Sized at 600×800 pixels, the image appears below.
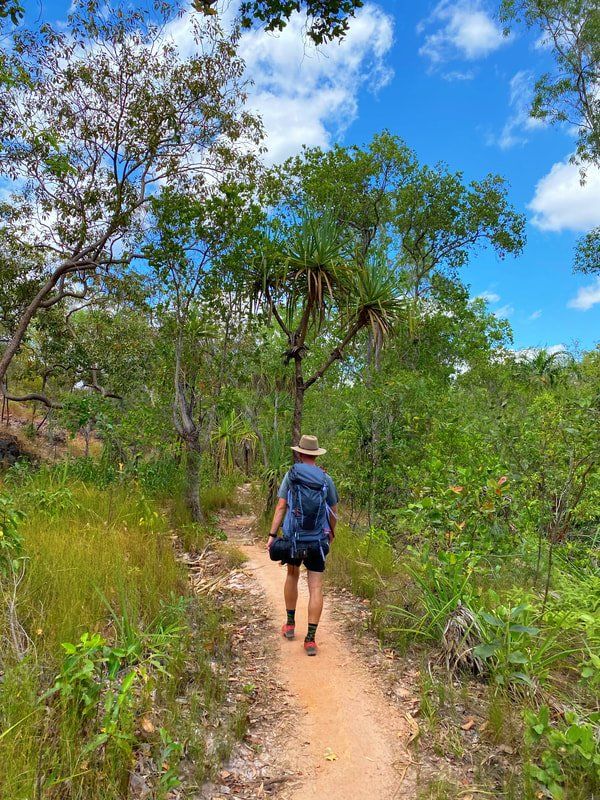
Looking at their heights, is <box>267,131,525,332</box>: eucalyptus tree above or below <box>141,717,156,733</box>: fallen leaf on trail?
above

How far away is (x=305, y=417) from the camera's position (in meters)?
14.7

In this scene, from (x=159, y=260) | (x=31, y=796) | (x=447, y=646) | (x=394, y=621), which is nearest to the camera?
(x=31, y=796)

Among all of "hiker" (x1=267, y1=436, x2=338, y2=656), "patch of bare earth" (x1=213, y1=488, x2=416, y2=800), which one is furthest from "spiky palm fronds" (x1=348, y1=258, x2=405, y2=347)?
"patch of bare earth" (x1=213, y1=488, x2=416, y2=800)

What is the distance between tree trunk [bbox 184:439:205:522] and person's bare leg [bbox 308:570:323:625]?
Result: 4399 millimetres

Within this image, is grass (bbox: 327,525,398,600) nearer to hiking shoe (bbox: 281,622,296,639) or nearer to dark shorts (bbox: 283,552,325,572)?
hiking shoe (bbox: 281,622,296,639)

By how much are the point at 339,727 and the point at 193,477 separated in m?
5.56

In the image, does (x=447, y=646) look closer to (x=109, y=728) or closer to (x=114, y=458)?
(x=109, y=728)

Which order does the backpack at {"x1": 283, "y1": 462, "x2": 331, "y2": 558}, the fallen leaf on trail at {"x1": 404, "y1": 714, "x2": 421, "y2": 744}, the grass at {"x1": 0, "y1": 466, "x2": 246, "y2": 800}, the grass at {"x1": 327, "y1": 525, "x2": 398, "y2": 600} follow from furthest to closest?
the grass at {"x1": 327, "y1": 525, "x2": 398, "y2": 600} < the backpack at {"x1": 283, "y1": 462, "x2": 331, "y2": 558} < the fallen leaf on trail at {"x1": 404, "y1": 714, "x2": 421, "y2": 744} < the grass at {"x1": 0, "y1": 466, "x2": 246, "y2": 800}

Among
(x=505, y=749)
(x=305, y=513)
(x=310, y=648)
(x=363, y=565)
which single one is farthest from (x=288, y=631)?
(x=505, y=749)

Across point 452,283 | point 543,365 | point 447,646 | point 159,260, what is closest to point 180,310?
point 159,260

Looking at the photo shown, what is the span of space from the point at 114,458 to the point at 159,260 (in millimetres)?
3707

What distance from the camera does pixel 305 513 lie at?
4238 millimetres

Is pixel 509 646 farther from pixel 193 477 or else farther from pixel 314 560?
pixel 193 477

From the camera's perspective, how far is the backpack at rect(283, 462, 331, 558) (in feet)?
13.9
